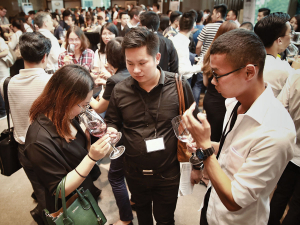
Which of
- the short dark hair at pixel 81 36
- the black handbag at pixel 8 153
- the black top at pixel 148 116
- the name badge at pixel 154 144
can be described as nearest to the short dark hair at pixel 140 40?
the black top at pixel 148 116

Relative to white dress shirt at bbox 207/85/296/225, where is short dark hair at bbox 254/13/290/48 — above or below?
above

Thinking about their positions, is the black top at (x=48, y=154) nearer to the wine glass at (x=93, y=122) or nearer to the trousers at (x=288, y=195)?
→ the wine glass at (x=93, y=122)

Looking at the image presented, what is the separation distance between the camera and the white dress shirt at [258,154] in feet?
3.07

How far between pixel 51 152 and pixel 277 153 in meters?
1.20

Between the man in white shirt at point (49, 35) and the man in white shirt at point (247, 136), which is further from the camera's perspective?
the man in white shirt at point (49, 35)

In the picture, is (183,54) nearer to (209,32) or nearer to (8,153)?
(209,32)

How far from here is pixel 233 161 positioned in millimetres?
1125

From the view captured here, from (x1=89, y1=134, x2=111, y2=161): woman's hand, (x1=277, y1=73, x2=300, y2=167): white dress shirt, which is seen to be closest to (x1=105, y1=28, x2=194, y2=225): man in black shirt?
(x1=89, y1=134, x2=111, y2=161): woman's hand

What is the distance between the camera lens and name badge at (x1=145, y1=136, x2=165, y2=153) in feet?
4.89

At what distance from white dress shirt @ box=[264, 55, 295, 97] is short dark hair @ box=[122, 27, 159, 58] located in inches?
44.2

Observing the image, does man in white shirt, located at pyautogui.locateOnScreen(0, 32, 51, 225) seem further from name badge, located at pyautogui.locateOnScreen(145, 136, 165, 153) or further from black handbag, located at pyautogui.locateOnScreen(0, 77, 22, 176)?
name badge, located at pyautogui.locateOnScreen(145, 136, 165, 153)

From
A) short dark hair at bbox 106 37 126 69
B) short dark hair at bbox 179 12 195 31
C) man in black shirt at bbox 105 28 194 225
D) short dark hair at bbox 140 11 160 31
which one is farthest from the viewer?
short dark hair at bbox 179 12 195 31

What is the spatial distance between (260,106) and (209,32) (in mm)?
3883

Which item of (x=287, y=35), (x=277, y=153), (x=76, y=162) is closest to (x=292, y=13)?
(x=287, y=35)
